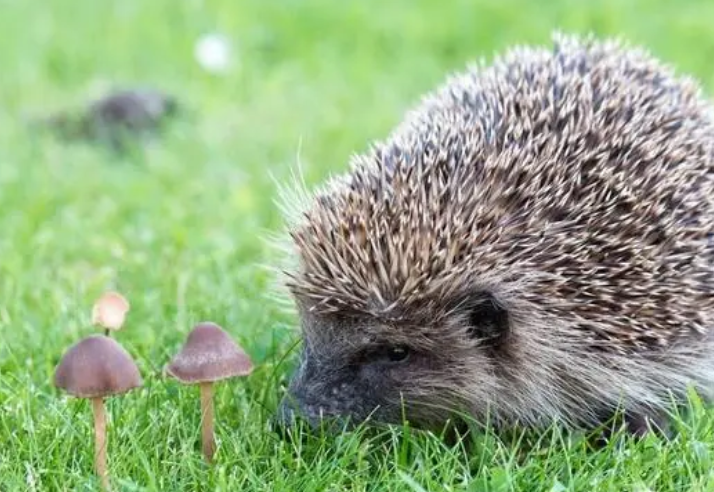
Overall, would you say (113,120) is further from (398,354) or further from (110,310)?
(398,354)

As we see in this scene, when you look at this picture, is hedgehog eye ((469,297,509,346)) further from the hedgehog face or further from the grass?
the grass

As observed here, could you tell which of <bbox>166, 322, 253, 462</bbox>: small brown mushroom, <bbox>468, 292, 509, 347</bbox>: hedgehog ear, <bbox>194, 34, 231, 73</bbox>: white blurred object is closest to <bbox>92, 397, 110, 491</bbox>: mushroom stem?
<bbox>166, 322, 253, 462</bbox>: small brown mushroom

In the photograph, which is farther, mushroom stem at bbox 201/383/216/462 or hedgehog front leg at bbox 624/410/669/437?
hedgehog front leg at bbox 624/410/669/437

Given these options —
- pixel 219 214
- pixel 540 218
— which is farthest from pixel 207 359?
pixel 219 214

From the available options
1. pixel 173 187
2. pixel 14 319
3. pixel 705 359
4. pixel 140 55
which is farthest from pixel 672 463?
pixel 140 55

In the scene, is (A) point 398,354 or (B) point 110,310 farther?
(A) point 398,354

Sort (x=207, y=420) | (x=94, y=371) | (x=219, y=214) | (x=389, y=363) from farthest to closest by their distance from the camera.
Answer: (x=219, y=214)
(x=389, y=363)
(x=207, y=420)
(x=94, y=371)

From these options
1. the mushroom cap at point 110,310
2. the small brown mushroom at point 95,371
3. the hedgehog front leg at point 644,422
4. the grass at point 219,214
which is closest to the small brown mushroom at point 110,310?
the mushroom cap at point 110,310
